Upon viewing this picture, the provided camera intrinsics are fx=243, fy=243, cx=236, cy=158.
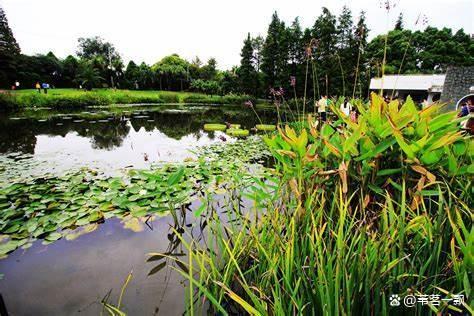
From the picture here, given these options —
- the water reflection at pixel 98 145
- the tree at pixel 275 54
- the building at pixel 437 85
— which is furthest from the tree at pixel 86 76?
the building at pixel 437 85

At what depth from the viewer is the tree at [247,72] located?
35062 millimetres

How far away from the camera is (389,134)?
144 cm

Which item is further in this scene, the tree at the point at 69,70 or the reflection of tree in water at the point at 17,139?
the tree at the point at 69,70

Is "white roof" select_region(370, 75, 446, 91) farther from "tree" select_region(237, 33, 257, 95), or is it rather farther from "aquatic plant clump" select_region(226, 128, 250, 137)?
"aquatic plant clump" select_region(226, 128, 250, 137)

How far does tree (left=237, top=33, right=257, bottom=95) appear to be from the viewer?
35.1 m

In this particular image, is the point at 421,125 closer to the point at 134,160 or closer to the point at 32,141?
the point at 134,160

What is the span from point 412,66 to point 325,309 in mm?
48936

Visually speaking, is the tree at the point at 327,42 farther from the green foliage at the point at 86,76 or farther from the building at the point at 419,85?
the green foliage at the point at 86,76

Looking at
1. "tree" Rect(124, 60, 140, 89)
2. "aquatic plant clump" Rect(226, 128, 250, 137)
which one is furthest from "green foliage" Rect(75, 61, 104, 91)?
"aquatic plant clump" Rect(226, 128, 250, 137)

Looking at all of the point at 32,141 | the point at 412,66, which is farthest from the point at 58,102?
the point at 412,66

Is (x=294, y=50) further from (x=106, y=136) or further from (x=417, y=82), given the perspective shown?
(x=106, y=136)

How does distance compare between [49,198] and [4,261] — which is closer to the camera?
[4,261]

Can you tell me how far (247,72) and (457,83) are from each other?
2562 centimetres

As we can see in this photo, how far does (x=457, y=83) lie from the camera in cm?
1330
